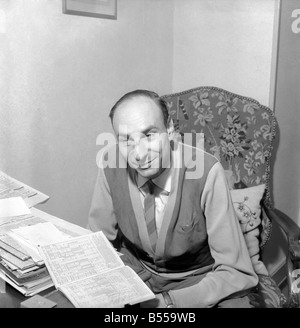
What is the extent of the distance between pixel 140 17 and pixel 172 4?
5.7 inches

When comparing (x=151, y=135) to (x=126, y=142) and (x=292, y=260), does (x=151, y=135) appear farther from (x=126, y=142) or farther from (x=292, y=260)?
(x=292, y=260)

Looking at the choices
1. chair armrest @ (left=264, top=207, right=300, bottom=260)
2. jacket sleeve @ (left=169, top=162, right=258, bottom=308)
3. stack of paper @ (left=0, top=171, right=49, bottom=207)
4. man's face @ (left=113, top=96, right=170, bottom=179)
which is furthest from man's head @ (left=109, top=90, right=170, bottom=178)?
chair armrest @ (left=264, top=207, right=300, bottom=260)

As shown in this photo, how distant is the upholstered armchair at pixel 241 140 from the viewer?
1262 millimetres

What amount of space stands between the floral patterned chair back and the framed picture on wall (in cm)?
40

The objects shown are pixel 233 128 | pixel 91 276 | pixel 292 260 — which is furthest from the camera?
pixel 233 128

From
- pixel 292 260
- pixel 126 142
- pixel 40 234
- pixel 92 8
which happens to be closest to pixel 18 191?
pixel 40 234

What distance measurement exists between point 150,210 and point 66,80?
0.40 m

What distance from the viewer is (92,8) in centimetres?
99

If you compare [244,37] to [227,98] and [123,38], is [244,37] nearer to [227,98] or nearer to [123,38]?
[227,98]

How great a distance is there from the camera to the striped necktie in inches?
37.1

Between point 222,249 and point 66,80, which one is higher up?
point 66,80

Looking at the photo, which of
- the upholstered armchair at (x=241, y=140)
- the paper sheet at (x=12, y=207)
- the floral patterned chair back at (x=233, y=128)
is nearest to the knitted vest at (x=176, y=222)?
the paper sheet at (x=12, y=207)

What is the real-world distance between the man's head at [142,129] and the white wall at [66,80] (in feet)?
0.67

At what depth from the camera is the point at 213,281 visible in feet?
2.85
